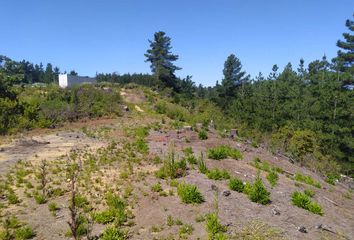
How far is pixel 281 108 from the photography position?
129 ft

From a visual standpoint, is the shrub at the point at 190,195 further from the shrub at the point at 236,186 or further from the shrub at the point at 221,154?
the shrub at the point at 221,154

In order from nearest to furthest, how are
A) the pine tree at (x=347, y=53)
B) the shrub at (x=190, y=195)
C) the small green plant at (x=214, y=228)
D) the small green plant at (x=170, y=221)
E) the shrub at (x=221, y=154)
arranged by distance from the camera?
the small green plant at (x=214, y=228), the small green plant at (x=170, y=221), the shrub at (x=190, y=195), the shrub at (x=221, y=154), the pine tree at (x=347, y=53)

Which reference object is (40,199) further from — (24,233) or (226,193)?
(226,193)

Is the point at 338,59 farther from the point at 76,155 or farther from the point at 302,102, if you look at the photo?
the point at 76,155

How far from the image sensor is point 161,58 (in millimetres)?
46250

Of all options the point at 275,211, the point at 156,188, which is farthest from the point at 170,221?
the point at 275,211

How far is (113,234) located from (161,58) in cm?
4137

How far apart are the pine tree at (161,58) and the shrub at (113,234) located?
40.1m

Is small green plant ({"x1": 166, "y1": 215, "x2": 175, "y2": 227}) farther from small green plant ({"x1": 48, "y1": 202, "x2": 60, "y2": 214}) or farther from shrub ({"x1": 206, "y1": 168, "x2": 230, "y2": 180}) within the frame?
shrub ({"x1": 206, "y1": 168, "x2": 230, "y2": 180})

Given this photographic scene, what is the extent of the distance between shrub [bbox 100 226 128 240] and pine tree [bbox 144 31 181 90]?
40.1 meters

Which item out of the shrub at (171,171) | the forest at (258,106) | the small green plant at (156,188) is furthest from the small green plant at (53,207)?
the forest at (258,106)

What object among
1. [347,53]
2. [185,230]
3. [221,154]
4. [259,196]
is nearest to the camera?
[185,230]

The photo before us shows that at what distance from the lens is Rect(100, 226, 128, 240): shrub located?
6.06m

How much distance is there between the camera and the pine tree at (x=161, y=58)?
45.8 metres
